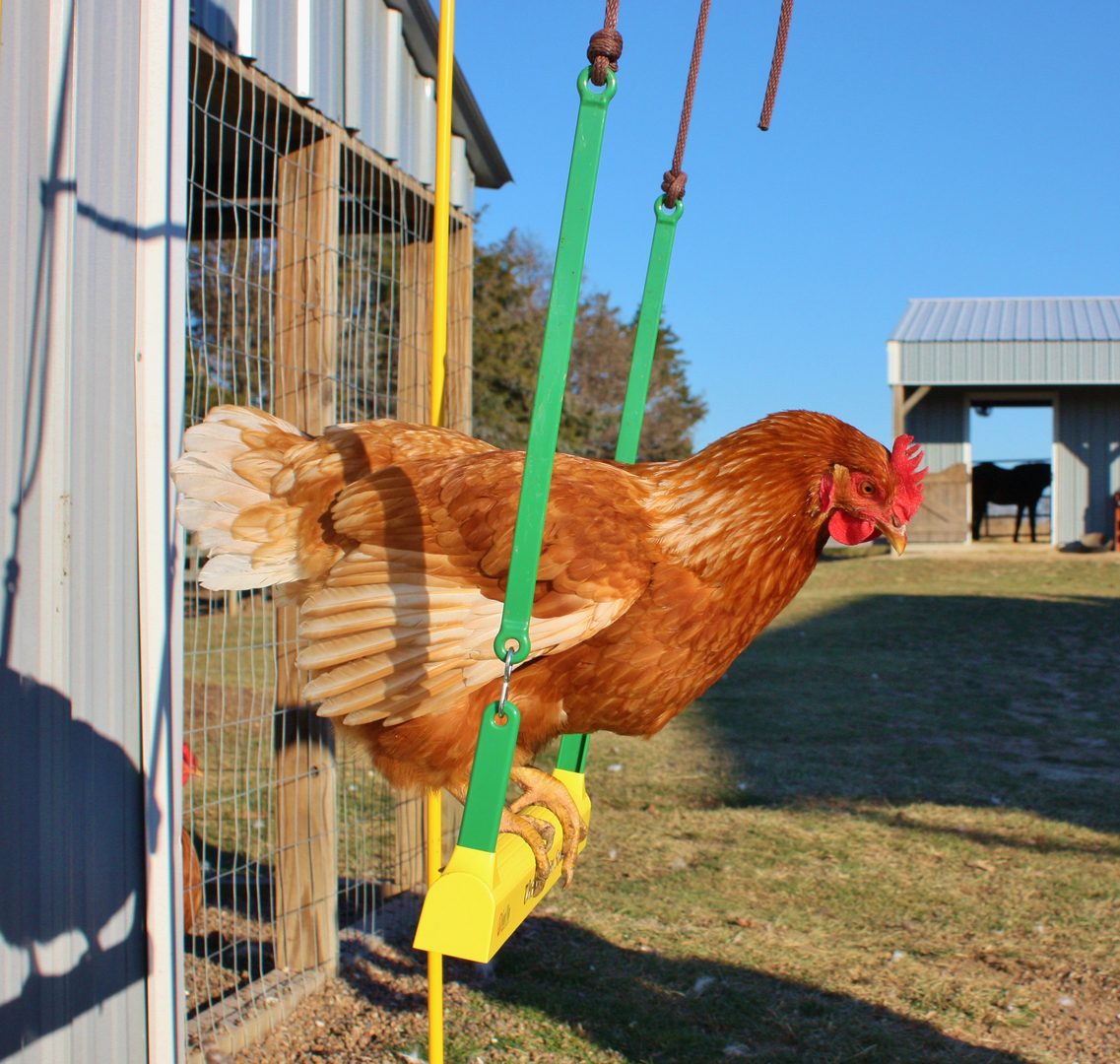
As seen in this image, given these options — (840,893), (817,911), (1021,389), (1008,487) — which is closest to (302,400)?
(817,911)

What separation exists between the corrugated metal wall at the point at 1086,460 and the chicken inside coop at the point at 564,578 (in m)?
17.8

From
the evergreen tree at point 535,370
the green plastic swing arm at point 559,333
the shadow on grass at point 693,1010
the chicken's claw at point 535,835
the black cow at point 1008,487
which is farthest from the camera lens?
the black cow at point 1008,487

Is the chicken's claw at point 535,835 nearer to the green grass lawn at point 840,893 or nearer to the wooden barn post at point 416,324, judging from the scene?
the green grass lawn at point 840,893

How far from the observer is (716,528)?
2.07 meters

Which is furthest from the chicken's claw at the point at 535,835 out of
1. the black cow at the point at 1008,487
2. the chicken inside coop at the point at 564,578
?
the black cow at the point at 1008,487

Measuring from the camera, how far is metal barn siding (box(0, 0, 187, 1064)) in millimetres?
1977

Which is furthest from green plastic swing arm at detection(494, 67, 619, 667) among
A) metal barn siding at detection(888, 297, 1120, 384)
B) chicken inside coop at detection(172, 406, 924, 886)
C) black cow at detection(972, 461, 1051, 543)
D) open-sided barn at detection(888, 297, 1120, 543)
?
black cow at detection(972, 461, 1051, 543)

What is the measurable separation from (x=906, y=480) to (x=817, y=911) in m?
2.59

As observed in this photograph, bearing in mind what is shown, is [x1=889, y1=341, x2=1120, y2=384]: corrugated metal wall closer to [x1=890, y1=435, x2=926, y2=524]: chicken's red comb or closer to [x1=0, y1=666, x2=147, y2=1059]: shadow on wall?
[x1=890, y1=435, x2=926, y2=524]: chicken's red comb

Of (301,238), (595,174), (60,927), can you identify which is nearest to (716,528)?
(595,174)

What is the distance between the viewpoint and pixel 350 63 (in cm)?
352

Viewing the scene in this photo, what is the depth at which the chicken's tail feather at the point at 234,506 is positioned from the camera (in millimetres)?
2346

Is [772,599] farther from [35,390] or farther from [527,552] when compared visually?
[35,390]

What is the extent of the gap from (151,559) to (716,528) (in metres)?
1.29
